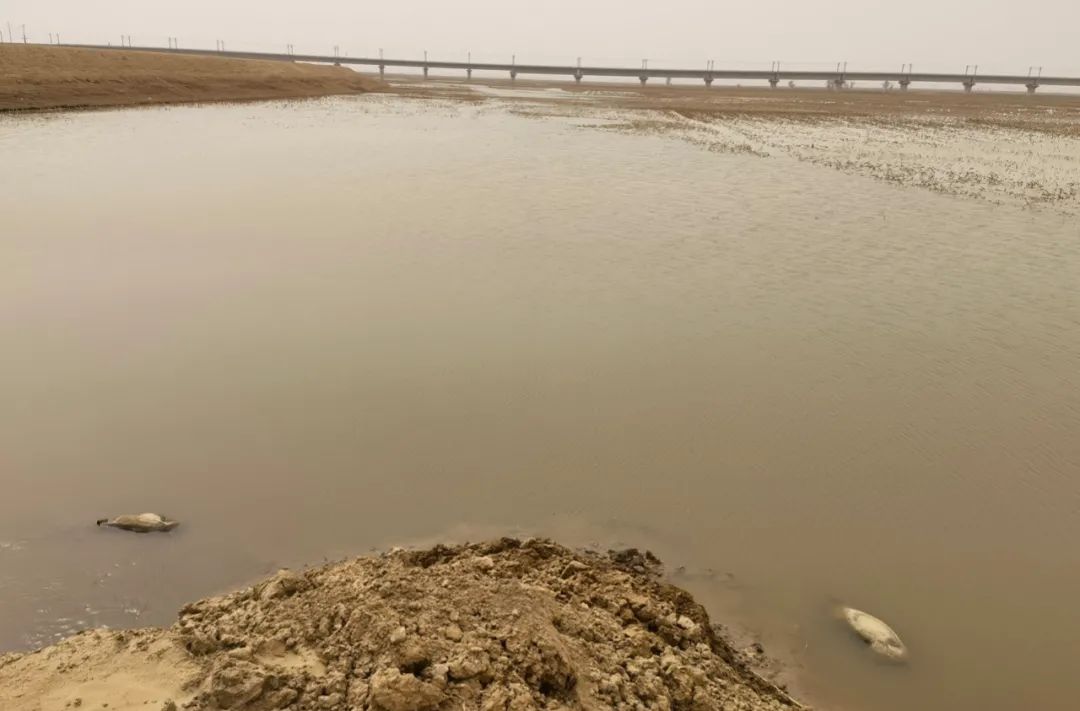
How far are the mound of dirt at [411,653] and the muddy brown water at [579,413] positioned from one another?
701 mm

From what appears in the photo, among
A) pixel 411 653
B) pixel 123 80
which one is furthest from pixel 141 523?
pixel 123 80

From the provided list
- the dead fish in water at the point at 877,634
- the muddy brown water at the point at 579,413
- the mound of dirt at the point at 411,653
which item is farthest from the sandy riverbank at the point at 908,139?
the mound of dirt at the point at 411,653

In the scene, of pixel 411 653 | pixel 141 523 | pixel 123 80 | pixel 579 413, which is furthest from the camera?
pixel 123 80

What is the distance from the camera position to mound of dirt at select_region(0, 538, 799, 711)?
10.7 ft

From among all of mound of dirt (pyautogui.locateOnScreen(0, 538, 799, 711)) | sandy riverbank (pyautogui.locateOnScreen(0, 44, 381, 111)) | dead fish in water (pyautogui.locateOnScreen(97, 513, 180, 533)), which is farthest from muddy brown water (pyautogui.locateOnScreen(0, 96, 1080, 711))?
sandy riverbank (pyautogui.locateOnScreen(0, 44, 381, 111))

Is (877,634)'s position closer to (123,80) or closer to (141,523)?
(141,523)

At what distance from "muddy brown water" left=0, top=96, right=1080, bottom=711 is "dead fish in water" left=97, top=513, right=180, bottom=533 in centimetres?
9

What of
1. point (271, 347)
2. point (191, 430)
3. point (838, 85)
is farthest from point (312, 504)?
point (838, 85)

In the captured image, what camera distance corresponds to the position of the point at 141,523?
5.21 metres

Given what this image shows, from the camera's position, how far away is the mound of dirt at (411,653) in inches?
129

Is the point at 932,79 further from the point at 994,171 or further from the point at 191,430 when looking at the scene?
the point at 191,430

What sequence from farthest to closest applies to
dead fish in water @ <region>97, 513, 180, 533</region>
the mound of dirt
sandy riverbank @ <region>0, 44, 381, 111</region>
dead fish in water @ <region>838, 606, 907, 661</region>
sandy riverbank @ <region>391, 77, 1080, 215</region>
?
1. sandy riverbank @ <region>0, 44, 381, 111</region>
2. sandy riverbank @ <region>391, 77, 1080, 215</region>
3. dead fish in water @ <region>97, 513, 180, 533</region>
4. dead fish in water @ <region>838, 606, 907, 661</region>
5. the mound of dirt

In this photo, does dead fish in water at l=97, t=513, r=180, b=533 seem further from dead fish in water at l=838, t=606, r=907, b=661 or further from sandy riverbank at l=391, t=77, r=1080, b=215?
sandy riverbank at l=391, t=77, r=1080, b=215

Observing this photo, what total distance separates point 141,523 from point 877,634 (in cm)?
505
